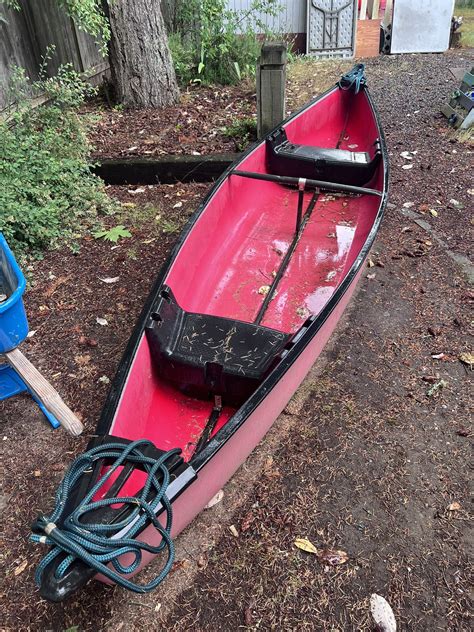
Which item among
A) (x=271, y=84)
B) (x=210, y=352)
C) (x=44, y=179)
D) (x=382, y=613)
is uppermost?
(x=271, y=84)

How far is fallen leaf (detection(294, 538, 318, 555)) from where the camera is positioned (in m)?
2.30

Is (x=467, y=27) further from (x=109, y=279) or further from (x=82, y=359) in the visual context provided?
(x=82, y=359)

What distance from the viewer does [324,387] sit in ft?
10.3

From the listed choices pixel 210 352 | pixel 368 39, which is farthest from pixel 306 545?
pixel 368 39

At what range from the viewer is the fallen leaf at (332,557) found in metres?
2.26

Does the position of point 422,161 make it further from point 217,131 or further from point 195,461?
Answer: point 195,461

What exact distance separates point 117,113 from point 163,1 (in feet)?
10.3

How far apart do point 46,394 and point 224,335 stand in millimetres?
1043

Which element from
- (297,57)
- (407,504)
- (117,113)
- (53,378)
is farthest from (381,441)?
(297,57)

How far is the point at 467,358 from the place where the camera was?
3.31 meters

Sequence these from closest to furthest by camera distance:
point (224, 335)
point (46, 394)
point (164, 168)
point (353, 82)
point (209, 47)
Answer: point (46, 394) → point (224, 335) → point (164, 168) → point (353, 82) → point (209, 47)

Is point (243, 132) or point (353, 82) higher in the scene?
point (353, 82)

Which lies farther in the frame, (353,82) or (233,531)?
(353,82)

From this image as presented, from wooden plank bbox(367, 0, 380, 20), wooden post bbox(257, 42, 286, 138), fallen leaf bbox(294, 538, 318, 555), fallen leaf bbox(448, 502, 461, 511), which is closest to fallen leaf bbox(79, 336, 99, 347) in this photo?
fallen leaf bbox(294, 538, 318, 555)
